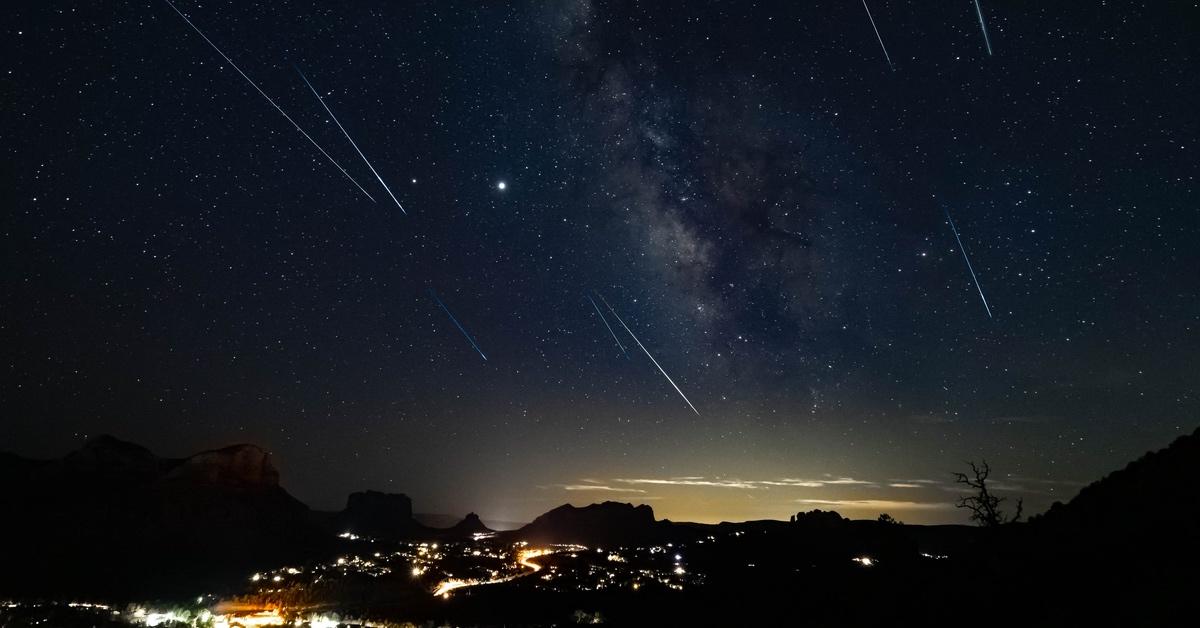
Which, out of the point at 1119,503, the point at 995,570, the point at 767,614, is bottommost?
the point at 767,614

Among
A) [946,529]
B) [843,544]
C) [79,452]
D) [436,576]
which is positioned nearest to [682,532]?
[946,529]

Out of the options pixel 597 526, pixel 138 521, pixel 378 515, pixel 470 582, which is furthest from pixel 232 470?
pixel 597 526


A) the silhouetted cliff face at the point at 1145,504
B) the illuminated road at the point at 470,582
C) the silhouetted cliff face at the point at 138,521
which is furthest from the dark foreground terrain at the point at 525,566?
the illuminated road at the point at 470,582

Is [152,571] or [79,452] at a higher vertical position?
[79,452]

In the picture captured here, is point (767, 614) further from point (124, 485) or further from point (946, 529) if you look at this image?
point (946, 529)

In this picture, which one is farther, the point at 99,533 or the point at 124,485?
the point at 124,485

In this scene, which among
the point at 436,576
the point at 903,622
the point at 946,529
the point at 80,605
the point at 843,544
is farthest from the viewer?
the point at 946,529

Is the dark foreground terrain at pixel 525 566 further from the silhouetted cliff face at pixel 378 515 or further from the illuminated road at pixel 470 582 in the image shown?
the silhouetted cliff face at pixel 378 515

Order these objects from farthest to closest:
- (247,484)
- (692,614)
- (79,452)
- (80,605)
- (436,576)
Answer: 1. (247,484)
2. (79,452)
3. (436,576)
4. (80,605)
5. (692,614)
